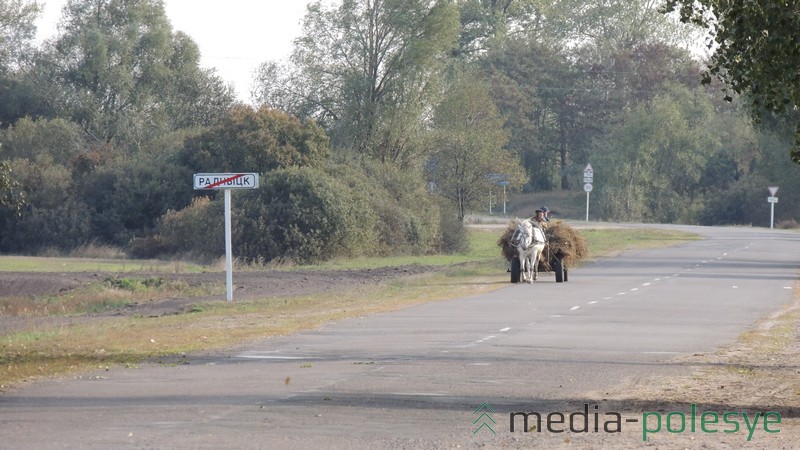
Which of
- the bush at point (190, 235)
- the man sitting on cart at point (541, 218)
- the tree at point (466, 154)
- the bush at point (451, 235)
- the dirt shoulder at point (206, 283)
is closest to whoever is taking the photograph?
the dirt shoulder at point (206, 283)

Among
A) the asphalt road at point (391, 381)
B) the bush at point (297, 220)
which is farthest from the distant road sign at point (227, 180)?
the bush at point (297, 220)

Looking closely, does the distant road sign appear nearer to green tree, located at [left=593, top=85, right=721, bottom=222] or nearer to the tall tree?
the tall tree

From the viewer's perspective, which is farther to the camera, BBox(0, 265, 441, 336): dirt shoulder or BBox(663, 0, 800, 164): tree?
BBox(0, 265, 441, 336): dirt shoulder

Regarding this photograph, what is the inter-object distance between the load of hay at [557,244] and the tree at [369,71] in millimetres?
27032

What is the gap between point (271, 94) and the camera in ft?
199

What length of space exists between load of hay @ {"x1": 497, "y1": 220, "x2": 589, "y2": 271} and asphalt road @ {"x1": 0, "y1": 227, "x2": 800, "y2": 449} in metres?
6.52

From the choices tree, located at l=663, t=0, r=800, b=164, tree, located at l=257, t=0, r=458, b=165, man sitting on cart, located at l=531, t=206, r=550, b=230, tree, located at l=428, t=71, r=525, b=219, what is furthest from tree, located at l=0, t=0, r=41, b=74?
tree, located at l=663, t=0, r=800, b=164

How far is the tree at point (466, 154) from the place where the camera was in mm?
59125

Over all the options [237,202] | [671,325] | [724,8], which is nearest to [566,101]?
[237,202]

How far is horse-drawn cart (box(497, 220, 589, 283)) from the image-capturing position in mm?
32000

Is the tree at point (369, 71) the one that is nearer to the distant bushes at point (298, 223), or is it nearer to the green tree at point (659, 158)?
the distant bushes at point (298, 223)

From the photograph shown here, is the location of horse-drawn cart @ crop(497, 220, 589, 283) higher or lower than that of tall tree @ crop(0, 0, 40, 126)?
lower

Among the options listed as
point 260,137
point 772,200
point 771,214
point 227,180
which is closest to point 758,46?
point 227,180

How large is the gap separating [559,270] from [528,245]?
180cm
